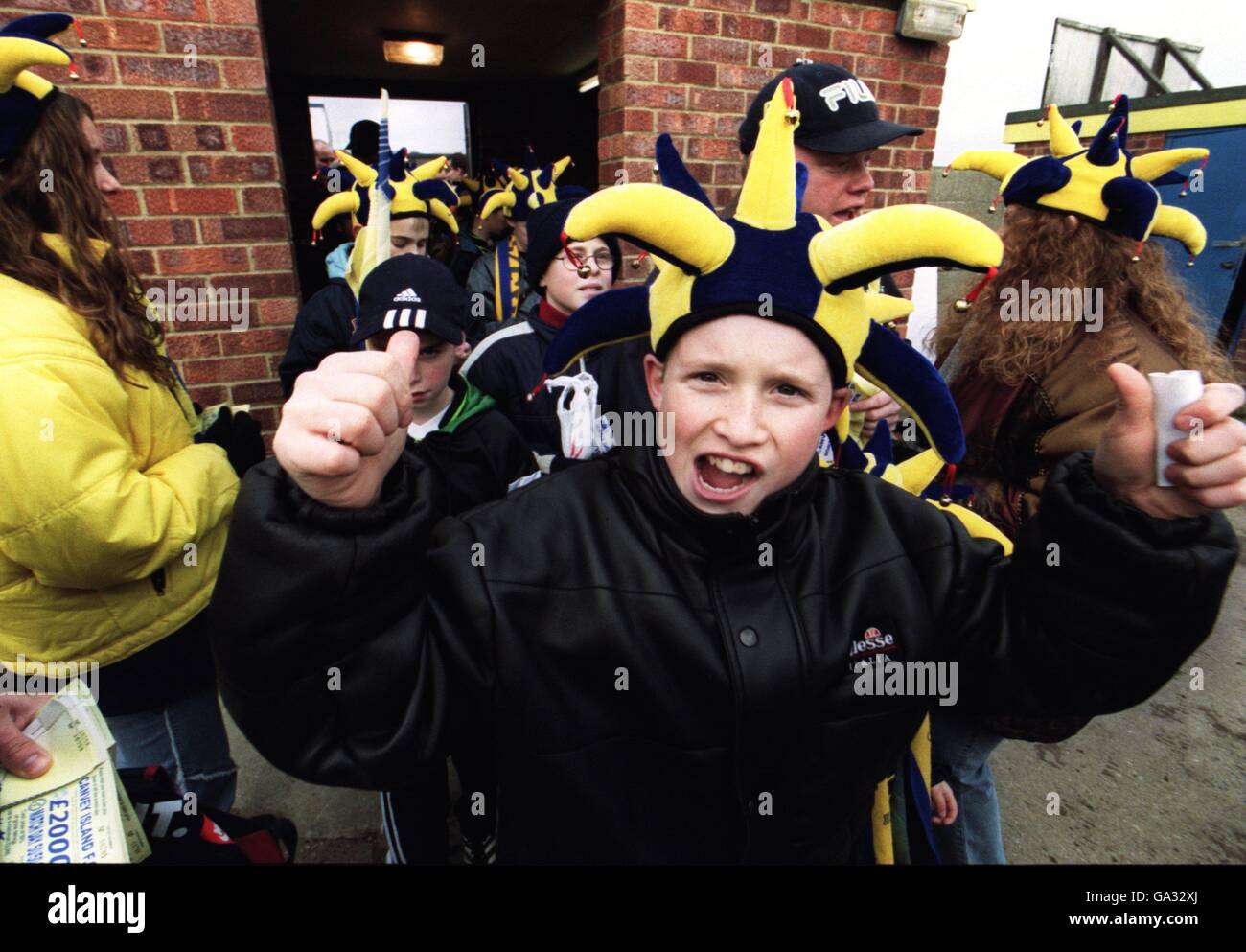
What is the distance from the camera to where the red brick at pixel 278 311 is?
302cm

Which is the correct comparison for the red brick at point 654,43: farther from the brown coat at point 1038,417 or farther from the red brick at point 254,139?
the brown coat at point 1038,417

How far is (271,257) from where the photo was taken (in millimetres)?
2973

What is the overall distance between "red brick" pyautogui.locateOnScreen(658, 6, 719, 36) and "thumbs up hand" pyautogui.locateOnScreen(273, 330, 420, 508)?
10.1 ft

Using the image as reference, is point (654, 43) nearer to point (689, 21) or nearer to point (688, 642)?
point (689, 21)

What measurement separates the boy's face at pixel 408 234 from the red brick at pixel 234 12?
879 mm

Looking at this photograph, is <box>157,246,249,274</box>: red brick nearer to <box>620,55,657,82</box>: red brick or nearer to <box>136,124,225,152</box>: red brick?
<box>136,124,225,152</box>: red brick

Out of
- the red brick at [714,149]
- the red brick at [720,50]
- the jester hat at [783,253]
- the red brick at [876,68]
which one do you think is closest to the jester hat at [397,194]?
the red brick at [714,149]

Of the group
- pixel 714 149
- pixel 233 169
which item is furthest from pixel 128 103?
pixel 714 149

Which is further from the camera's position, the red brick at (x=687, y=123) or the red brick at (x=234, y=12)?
the red brick at (x=687, y=123)

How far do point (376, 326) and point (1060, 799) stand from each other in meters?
3.05

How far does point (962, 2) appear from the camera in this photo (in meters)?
3.63

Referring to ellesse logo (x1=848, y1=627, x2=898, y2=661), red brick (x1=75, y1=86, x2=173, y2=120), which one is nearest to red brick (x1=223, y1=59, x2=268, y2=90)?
red brick (x1=75, y1=86, x2=173, y2=120)

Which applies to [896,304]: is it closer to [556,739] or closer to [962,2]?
[556,739]

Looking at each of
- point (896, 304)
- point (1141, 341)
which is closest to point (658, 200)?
point (896, 304)
